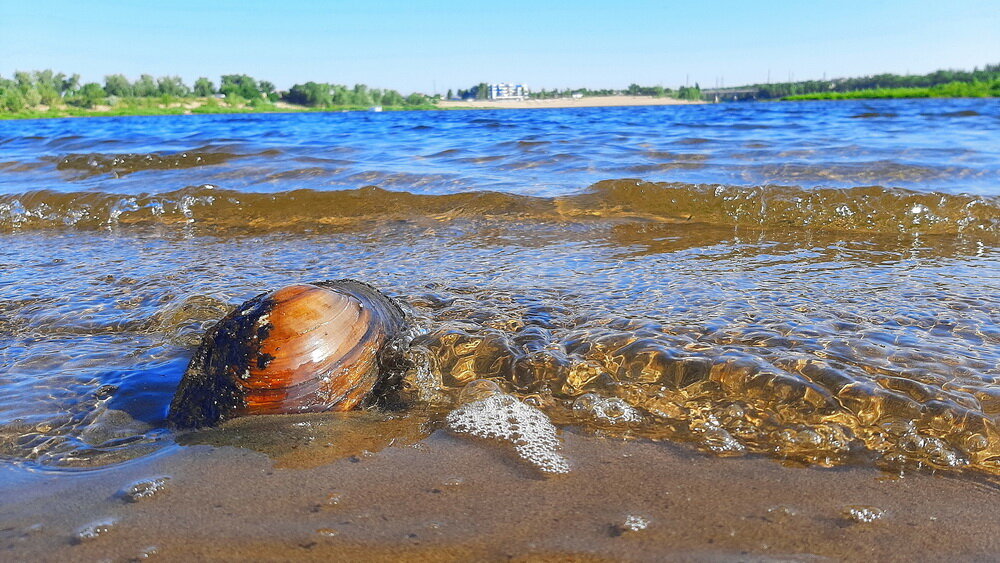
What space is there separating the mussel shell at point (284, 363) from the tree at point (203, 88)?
11197 centimetres

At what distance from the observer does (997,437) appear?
1.95 metres

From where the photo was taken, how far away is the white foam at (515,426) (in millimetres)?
1979

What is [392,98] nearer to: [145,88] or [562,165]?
[145,88]

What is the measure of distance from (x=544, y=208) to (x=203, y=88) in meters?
114

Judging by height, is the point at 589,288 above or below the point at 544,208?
below

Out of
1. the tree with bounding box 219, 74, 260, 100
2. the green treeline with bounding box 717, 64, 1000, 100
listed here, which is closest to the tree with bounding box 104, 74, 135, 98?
the tree with bounding box 219, 74, 260, 100

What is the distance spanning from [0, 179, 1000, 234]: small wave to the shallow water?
3 cm

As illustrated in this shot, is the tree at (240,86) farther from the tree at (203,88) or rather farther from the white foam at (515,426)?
the white foam at (515,426)

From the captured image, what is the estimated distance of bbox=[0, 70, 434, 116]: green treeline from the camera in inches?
2771

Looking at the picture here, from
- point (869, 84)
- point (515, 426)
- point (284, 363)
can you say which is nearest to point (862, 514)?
point (515, 426)

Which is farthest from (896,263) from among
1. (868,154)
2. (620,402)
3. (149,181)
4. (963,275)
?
(149,181)

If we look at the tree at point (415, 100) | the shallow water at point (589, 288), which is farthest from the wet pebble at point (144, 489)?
the tree at point (415, 100)

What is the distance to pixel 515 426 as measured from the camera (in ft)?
7.12

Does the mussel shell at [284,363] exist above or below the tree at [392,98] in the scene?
below
